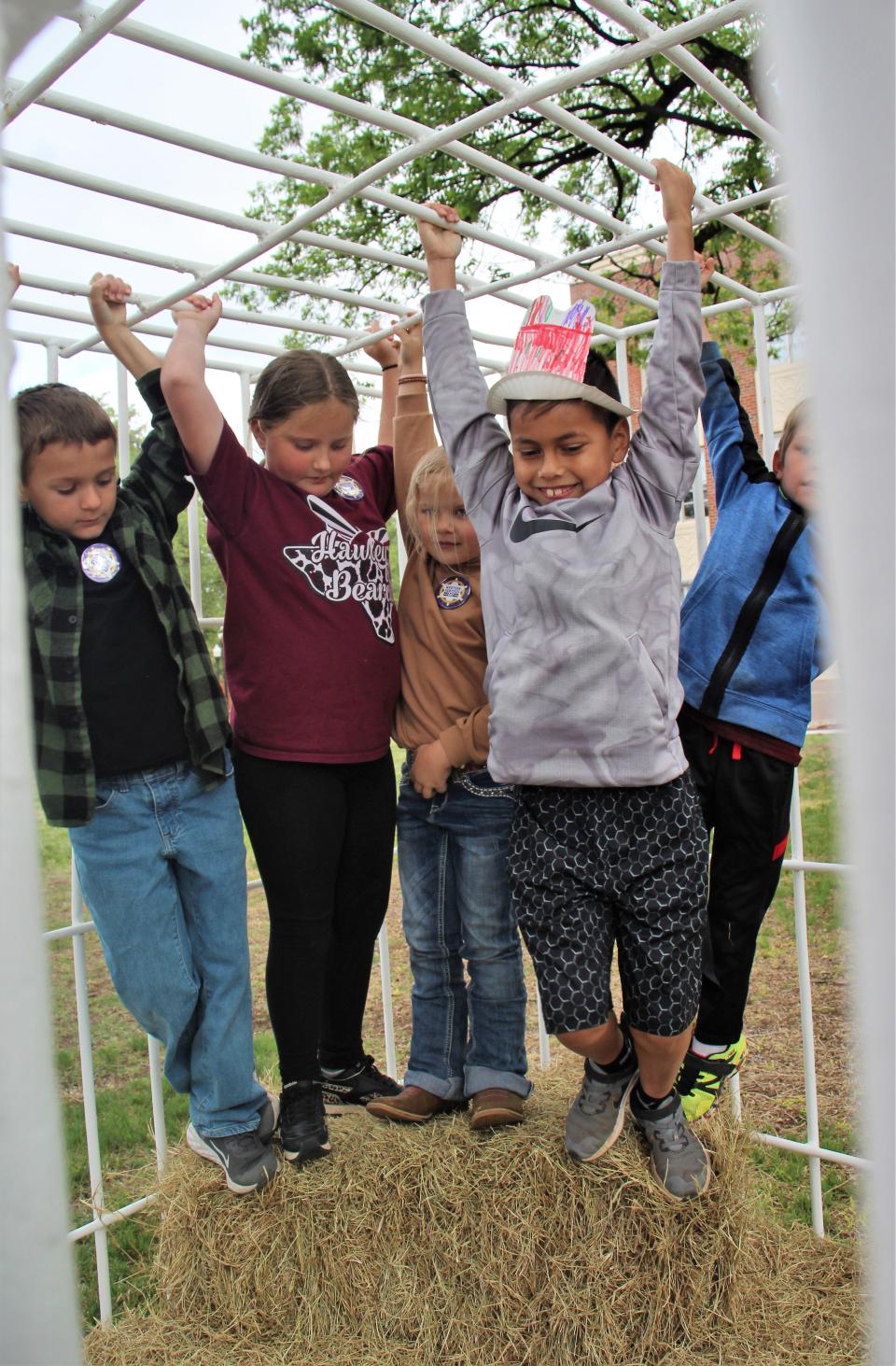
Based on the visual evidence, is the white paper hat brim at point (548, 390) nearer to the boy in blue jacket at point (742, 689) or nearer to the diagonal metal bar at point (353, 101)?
the diagonal metal bar at point (353, 101)

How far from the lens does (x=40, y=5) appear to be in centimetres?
70

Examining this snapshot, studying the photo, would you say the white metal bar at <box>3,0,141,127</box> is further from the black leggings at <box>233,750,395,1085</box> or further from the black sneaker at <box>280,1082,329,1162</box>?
the black sneaker at <box>280,1082,329,1162</box>

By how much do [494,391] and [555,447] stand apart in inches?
7.1

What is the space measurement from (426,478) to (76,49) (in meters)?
1.28

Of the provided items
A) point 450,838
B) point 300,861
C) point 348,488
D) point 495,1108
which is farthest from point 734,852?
point 348,488

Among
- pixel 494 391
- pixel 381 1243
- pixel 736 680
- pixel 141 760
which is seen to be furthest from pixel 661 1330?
pixel 494 391

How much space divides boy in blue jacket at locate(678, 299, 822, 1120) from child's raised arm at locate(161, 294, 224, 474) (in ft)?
4.07

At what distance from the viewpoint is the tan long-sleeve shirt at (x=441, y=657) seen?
2637 millimetres

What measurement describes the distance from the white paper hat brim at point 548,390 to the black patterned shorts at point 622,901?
2.63 ft

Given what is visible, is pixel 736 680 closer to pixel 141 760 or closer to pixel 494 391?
pixel 494 391

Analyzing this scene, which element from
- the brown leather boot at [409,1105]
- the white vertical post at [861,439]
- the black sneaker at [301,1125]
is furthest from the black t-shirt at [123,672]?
the white vertical post at [861,439]

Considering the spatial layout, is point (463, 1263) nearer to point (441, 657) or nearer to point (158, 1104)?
point (158, 1104)

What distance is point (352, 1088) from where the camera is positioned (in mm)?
2779

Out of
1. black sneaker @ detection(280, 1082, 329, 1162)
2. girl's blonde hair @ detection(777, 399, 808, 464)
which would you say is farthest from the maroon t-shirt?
girl's blonde hair @ detection(777, 399, 808, 464)
